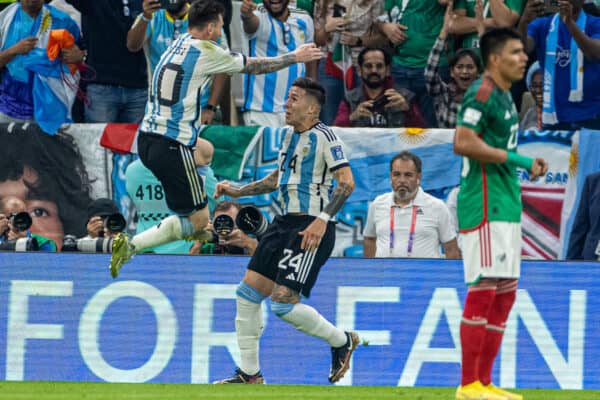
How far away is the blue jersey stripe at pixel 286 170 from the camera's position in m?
9.24

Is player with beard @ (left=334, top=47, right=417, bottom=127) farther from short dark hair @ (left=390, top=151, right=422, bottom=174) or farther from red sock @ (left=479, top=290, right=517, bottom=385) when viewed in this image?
red sock @ (left=479, top=290, right=517, bottom=385)

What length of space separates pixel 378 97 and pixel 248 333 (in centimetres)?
372

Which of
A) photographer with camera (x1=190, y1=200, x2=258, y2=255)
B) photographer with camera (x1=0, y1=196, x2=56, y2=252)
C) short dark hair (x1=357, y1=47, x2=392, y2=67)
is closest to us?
photographer with camera (x1=190, y1=200, x2=258, y2=255)

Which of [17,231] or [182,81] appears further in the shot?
[17,231]

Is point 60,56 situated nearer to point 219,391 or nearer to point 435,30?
point 435,30

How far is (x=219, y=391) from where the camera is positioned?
28.3 ft

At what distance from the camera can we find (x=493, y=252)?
7.14 m

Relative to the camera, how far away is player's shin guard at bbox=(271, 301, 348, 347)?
29.8 ft

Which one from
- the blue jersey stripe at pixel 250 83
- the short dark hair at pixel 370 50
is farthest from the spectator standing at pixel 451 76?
the blue jersey stripe at pixel 250 83

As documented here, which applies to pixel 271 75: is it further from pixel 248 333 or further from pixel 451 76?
pixel 248 333

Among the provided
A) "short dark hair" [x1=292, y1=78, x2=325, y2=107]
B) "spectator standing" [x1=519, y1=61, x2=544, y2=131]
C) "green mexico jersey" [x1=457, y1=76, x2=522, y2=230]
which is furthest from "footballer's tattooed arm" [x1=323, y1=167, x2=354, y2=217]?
"spectator standing" [x1=519, y1=61, x2=544, y2=131]

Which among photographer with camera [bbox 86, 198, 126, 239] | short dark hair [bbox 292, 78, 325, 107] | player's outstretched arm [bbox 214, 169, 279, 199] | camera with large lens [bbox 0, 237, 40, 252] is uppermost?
short dark hair [bbox 292, 78, 325, 107]

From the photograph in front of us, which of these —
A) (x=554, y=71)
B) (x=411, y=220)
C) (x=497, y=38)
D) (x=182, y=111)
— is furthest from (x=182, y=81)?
(x=554, y=71)

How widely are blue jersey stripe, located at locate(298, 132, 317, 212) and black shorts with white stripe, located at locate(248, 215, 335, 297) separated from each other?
0.11 meters
